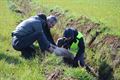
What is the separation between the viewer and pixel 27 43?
32.6 feet

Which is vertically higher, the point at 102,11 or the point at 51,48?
the point at 51,48

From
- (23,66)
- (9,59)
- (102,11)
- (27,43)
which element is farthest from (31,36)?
(102,11)

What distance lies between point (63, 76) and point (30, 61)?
5.52 feet

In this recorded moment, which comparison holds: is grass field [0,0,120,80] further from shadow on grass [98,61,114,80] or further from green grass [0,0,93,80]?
shadow on grass [98,61,114,80]

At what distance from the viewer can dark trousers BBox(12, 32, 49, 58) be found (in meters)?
9.77

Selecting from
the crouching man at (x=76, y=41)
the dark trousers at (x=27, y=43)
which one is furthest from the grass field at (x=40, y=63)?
the crouching man at (x=76, y=41)

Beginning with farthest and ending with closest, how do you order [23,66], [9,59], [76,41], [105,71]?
1. [76,41]
2. [105,71]
3. [9,59]
4. [23,66]

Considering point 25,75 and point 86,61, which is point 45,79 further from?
point 86,61

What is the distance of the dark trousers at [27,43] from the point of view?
977cm

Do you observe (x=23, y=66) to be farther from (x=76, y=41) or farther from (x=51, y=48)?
(x=76, y=41)

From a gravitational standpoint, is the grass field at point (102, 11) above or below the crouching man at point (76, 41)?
below

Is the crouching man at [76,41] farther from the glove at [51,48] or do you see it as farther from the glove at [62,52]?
the glove at [51,48]

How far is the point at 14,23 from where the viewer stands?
16156 mm

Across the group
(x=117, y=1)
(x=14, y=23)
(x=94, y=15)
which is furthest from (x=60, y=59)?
(x=117, y=1)
